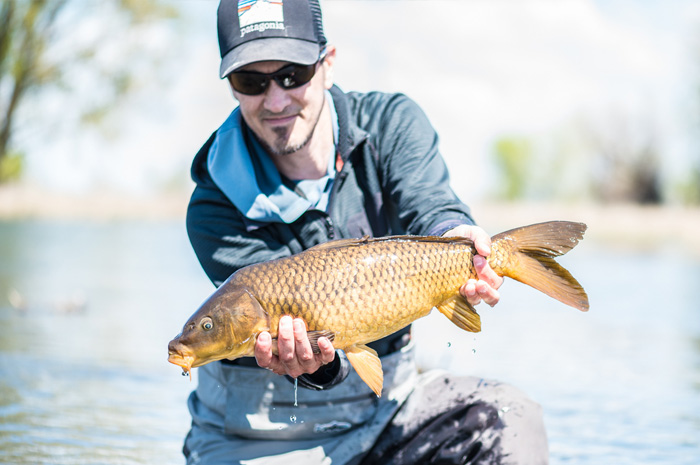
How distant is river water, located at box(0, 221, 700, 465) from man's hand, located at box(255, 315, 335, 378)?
1.46 metres

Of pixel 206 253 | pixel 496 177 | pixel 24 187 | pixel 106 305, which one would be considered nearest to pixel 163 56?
pixel 24 187

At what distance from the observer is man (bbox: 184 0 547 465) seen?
2.98 metres

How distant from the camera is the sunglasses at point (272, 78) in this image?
3.01 meters

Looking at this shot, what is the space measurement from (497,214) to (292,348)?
2206cm

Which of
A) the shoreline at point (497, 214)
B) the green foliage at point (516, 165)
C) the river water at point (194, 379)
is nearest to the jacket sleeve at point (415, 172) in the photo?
the river water at point (194, 379)

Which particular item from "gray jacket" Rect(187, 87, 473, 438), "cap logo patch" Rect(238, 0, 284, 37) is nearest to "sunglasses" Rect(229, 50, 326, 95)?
"cap logo patch" Rect(238, 0, 284, 37)

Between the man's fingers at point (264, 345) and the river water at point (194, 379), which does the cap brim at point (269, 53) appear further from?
the river water at point (194, 379)

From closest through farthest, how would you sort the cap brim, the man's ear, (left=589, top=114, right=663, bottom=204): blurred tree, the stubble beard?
1. the cap brim
2. the stubble beard
3. the man's ear
4. (left=589, top=114, right=663, bottom=204): blurred tree

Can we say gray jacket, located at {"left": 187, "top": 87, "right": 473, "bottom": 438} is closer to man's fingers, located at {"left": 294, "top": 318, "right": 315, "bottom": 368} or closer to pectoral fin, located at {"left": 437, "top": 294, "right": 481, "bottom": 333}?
pectoral fin, located at {"left": 437, "top": 294, "right": 481, "bottom": 333}

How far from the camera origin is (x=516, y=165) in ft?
212

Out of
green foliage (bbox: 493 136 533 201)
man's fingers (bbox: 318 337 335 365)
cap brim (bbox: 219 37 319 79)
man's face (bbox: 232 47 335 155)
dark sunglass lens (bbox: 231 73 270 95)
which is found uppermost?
green foliage (bbox: 493 136 533 201)

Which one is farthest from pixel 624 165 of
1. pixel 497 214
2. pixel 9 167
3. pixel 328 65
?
pixel 328 65

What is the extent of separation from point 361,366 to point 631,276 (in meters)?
11.3

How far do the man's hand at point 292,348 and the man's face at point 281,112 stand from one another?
0.82 metres
